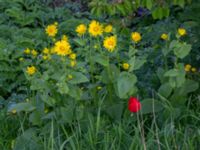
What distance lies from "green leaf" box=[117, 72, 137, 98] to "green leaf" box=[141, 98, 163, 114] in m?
0.16

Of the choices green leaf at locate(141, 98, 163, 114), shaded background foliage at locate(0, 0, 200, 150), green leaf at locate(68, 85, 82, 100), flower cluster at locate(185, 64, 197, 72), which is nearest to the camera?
shaded background foliage at locate(0, 0, 200, 150)

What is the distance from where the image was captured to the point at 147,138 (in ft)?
12.0

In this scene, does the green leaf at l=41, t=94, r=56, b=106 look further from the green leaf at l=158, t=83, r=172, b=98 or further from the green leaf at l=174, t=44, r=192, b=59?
the green leaf at l=174, t=44, r=192, b=59

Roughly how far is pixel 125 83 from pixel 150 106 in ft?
0.80

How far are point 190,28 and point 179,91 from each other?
1.10 meters

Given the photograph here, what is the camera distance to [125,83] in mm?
3818

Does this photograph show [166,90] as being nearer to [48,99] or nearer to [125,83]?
[125,83]

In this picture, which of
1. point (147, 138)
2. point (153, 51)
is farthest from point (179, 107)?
point (153, 51)

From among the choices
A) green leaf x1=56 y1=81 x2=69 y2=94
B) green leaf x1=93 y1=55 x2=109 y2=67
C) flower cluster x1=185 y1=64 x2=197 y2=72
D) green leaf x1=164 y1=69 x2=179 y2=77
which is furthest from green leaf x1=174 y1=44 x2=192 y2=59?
green leaf x1=56 y1=81 x2=69 y2=94

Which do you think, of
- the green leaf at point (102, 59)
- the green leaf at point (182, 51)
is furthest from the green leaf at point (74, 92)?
the green leaf at point (182, 51)

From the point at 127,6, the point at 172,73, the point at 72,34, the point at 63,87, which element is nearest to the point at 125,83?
the point at 172,73

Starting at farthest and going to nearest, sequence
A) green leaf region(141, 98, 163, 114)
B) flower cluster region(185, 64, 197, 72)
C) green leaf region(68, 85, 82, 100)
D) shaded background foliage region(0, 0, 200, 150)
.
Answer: flower cluster region(185, 64, 197, 72) < green leaf region(141, 98, 163, 114) < green leaf region(68, 85, 82, 100) < shaded background foliage region(0, 0, 200, 150)

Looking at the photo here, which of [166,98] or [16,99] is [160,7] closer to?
[166,98]

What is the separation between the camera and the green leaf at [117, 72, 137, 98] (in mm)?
3801
